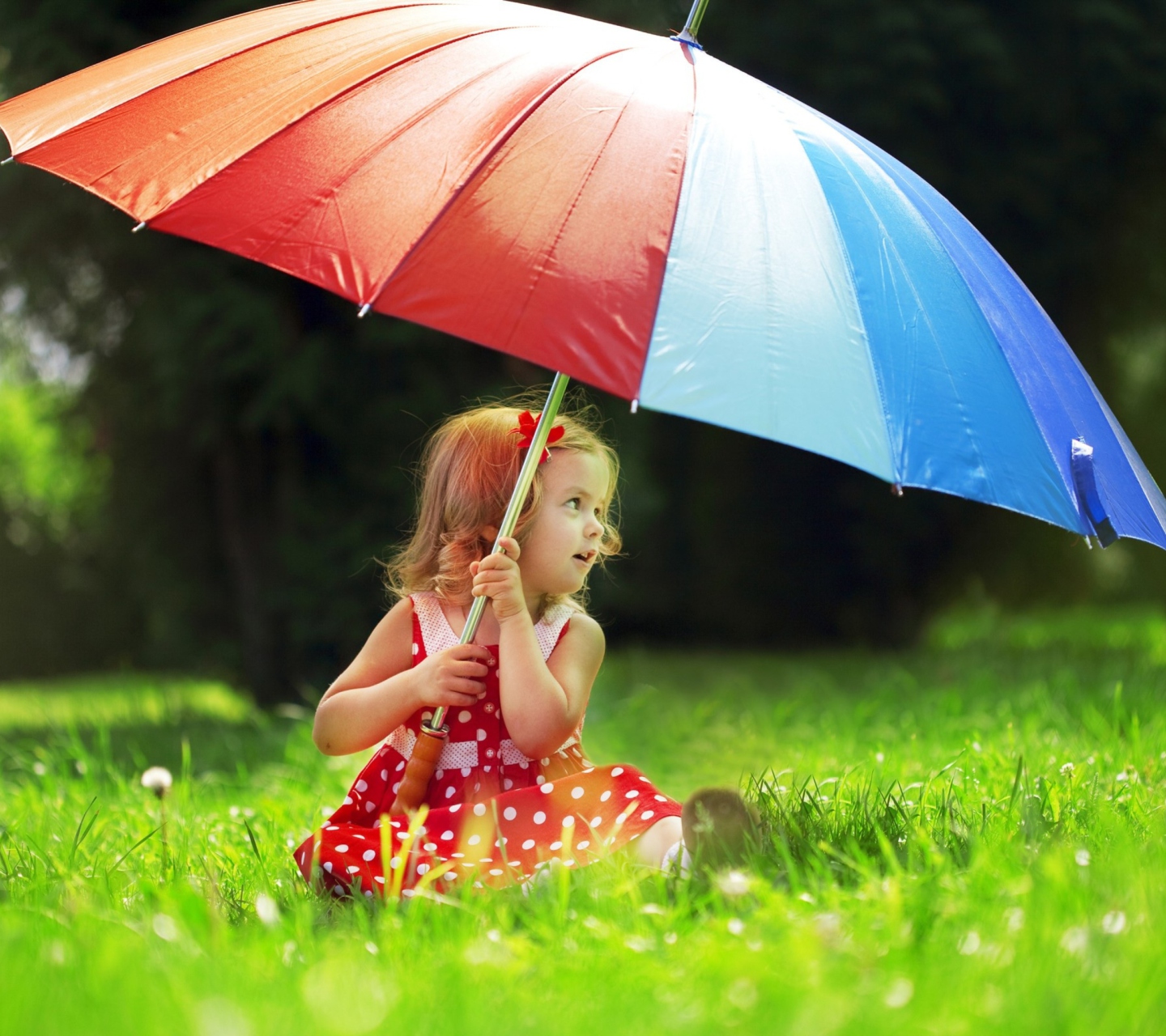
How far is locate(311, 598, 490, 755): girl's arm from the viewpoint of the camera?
242cm

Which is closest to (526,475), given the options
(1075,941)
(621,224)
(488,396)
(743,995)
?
(621,224)

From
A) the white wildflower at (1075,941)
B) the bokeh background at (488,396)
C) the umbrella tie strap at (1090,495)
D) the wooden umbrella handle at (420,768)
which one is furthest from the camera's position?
the bokeh background at (488,396)

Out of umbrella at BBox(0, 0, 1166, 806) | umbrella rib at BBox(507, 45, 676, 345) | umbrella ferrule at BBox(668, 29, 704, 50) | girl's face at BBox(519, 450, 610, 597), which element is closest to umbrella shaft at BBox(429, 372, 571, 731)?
umbrella at BBox(0, 0, 1166, 806)

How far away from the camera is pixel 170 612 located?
21.5ft

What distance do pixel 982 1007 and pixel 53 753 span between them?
11.2 ft

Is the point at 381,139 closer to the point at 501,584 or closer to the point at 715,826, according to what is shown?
the point at 501,584

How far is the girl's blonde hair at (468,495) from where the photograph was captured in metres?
2.67

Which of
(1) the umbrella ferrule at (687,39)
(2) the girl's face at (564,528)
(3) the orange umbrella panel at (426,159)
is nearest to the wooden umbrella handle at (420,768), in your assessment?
(2) the girl's face at (564,528)

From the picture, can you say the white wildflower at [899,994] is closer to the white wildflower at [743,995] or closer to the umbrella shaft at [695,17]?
the white wildflower at [743,995]

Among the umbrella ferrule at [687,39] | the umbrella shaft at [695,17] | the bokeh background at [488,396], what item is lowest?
the bokeh background at [488,396]

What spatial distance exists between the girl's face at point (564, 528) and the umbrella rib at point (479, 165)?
673 millimetres

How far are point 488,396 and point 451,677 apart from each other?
344 cm

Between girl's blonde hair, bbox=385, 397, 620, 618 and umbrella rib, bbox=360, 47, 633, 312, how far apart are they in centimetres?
64

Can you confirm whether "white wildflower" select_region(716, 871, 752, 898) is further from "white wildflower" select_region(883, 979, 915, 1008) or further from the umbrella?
the umbrella
